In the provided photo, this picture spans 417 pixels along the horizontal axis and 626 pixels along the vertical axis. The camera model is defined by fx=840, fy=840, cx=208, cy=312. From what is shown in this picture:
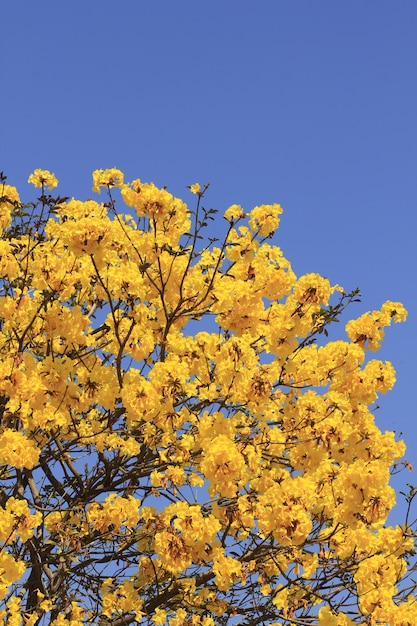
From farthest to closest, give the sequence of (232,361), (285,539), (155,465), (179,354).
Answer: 1. (155,465)
2. (179,354)
3. (232,361)
4. (285,539)

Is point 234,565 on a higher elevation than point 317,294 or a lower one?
lower

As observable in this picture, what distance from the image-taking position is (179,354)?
6.14 meters

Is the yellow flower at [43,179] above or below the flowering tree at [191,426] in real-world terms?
above

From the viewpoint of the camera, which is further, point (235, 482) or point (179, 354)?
point (179, 354)

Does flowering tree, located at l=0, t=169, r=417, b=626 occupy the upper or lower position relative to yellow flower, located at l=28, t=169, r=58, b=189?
lower

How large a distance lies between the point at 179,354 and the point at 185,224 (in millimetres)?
947

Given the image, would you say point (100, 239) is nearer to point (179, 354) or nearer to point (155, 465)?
point (179, 354)

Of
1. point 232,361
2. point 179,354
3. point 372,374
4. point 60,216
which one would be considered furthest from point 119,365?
point 372,374

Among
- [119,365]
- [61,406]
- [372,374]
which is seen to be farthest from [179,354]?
[372,374]

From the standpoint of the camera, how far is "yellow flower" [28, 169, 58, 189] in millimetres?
6352

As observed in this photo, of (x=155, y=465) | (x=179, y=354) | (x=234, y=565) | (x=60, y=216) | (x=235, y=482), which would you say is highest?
(x=60, y=216)

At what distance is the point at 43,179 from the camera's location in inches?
251

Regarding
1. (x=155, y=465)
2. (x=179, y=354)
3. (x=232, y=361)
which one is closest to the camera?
(x=232, y=361)

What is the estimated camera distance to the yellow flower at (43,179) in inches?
250
